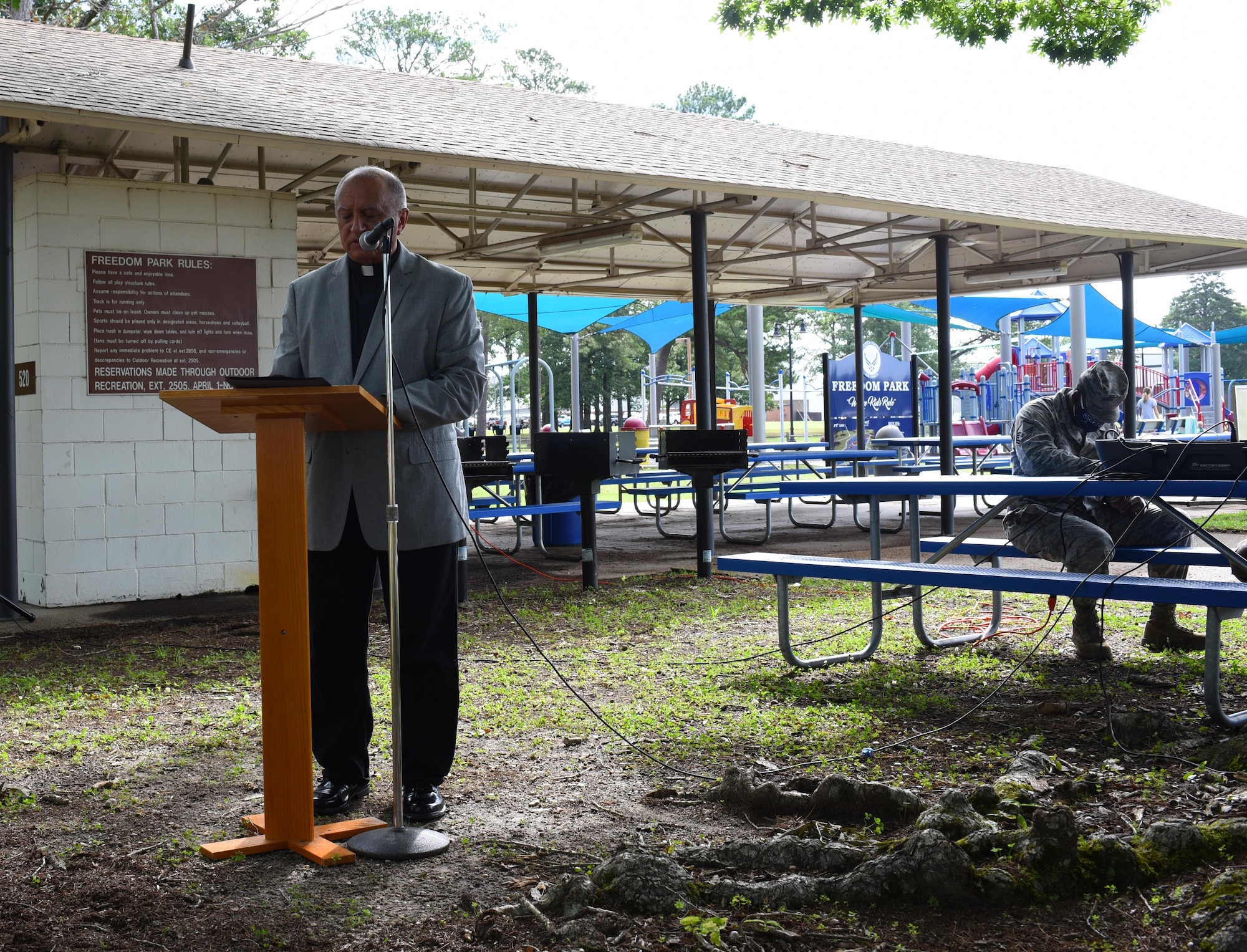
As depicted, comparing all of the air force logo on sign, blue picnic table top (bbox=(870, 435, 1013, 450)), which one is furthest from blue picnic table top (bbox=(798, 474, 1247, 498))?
the air force logo on sign

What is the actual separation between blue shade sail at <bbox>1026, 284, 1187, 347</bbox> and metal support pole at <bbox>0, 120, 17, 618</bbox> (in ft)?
66.4

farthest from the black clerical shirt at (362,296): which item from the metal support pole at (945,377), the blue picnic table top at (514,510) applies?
the metal support pole at (945,377)

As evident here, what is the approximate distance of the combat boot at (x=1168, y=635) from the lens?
19.8 ft

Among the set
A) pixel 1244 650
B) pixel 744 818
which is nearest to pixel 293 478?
pixel 744 818

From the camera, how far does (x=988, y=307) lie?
2317 cm

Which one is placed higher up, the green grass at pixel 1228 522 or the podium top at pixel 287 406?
the podium top at pixel 287 406

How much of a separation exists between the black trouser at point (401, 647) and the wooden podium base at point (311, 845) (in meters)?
0.24

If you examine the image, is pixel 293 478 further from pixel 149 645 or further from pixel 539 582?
pixel 539 582

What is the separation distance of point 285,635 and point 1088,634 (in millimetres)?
4208

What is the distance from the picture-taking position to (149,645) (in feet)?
22.7

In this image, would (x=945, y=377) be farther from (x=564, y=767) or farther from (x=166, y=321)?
(x=564, y=767)

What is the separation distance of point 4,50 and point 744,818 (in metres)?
8.28

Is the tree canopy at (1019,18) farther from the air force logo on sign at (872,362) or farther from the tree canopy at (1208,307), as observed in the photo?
the tree canopy at (1208,307)

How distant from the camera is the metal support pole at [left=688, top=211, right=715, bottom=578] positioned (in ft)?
32.0
